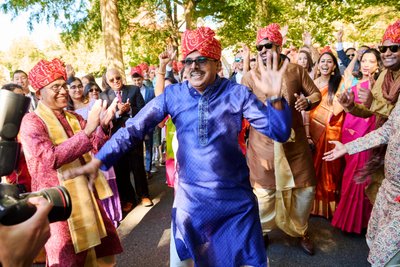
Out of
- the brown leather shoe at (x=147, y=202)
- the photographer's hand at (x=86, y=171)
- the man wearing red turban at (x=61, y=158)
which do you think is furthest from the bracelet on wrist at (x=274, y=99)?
the brown leather shoe at (x=147, y=202)

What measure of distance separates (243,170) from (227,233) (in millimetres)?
417

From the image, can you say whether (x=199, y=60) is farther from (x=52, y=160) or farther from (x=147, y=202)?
(x=147, y=202)

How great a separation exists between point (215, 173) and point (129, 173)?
120 inches

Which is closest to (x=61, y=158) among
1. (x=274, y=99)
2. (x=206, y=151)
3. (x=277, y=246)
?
(x=206, y=151)

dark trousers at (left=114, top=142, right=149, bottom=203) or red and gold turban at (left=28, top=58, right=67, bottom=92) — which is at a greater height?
red and gold turban at (left=28, top=58, right=67, bottom=92)

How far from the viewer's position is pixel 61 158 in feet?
7.39

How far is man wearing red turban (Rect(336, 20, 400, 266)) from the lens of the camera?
2057 mm

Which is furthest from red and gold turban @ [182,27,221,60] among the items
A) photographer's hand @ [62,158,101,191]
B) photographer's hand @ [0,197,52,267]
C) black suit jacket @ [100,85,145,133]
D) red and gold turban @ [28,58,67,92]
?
black suit jacket @ [100,85,145,133]

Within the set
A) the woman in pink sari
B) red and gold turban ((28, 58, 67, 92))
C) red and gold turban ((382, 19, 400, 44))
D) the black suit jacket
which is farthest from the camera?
the black suit jacket

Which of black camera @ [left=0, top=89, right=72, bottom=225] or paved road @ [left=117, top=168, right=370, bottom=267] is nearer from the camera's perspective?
black camera @ [left=0, top=89, right=72, bottom=225]

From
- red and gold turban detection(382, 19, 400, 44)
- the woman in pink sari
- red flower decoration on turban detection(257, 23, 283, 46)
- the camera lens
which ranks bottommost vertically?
the woman in pink sari

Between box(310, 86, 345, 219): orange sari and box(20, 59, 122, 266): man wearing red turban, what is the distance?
2.72 m

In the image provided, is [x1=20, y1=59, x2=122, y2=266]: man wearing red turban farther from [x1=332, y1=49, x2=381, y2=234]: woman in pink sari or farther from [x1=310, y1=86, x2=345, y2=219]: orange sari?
[x1=310, y1=86, x2=345, y2=219]: orange sari

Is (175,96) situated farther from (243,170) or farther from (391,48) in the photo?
(391,48)
